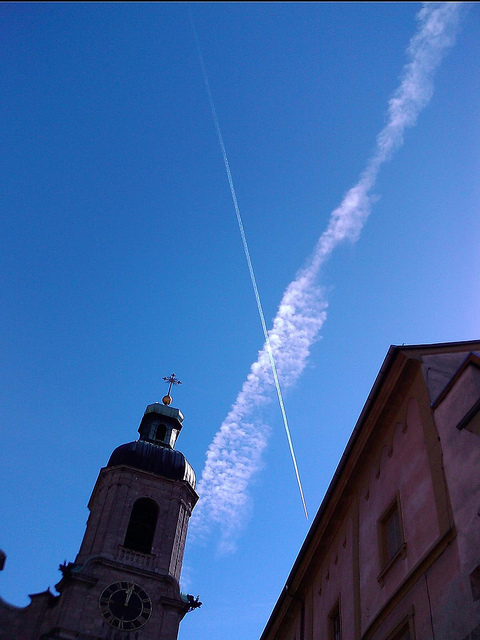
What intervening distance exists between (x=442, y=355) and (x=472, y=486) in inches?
172

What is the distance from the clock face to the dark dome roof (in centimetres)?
762

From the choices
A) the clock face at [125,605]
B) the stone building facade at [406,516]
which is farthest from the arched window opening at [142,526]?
the stone building facade at [406,516]

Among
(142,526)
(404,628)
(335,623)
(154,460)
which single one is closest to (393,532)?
(404,628)

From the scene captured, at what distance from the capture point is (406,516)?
14.1m

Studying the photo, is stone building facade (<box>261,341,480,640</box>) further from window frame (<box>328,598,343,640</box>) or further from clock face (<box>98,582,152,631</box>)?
clock face (<box>98,582,152,631</box>)

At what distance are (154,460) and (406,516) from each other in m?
29.6

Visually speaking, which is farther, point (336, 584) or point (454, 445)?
point (336, 584)

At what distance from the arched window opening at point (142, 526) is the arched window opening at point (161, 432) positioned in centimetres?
621

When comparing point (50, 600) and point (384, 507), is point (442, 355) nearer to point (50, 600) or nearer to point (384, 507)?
point (384, 507)

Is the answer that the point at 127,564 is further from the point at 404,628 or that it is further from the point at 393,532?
the point at 404,628

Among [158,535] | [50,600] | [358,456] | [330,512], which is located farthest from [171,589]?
[358,456]

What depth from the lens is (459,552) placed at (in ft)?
38.0

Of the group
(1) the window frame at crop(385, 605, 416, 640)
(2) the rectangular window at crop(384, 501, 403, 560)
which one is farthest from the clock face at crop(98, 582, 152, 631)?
(1) the window frame at crop(385, 605, 416, 640)

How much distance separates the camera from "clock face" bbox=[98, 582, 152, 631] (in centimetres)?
3366
